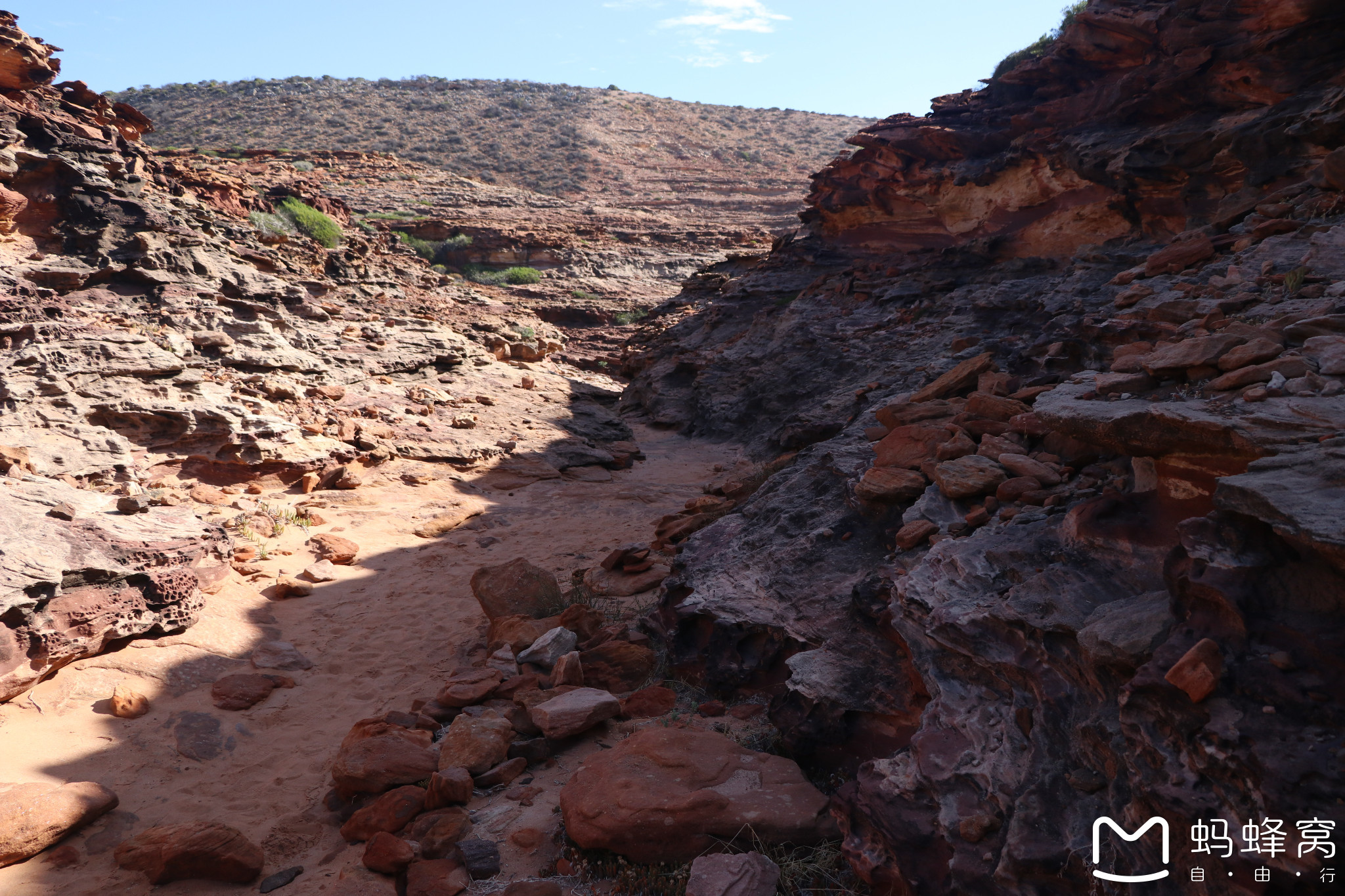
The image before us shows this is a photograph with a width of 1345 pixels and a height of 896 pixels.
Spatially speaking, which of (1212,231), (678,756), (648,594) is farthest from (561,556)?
(1212,231)

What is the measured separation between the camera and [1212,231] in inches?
221

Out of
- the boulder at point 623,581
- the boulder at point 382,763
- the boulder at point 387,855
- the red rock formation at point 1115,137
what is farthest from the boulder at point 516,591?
the red rock formation at point 1115,137

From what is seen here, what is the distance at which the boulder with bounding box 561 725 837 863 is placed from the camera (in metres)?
3.07

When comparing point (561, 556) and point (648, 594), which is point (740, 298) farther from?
point (648, 594)

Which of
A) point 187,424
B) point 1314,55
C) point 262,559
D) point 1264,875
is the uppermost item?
point 1314,55

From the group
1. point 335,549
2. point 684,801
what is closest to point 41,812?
point 684,801

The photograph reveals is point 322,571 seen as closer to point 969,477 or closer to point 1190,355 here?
point 969,477

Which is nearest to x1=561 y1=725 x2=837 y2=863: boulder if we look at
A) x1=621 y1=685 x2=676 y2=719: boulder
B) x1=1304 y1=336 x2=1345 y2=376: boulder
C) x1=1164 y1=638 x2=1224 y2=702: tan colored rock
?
x1=621 y1=685 x2=676 y2=719: boulder

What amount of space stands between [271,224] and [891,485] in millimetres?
13413

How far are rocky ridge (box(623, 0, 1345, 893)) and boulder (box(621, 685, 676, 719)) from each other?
0.29 meters

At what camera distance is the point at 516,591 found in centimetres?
602

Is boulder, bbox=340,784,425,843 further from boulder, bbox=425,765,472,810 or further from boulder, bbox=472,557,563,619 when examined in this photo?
boulder, bbox=472,557,563,619

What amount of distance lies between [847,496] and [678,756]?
7.97 ft

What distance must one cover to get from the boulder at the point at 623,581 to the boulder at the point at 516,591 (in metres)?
0.44
